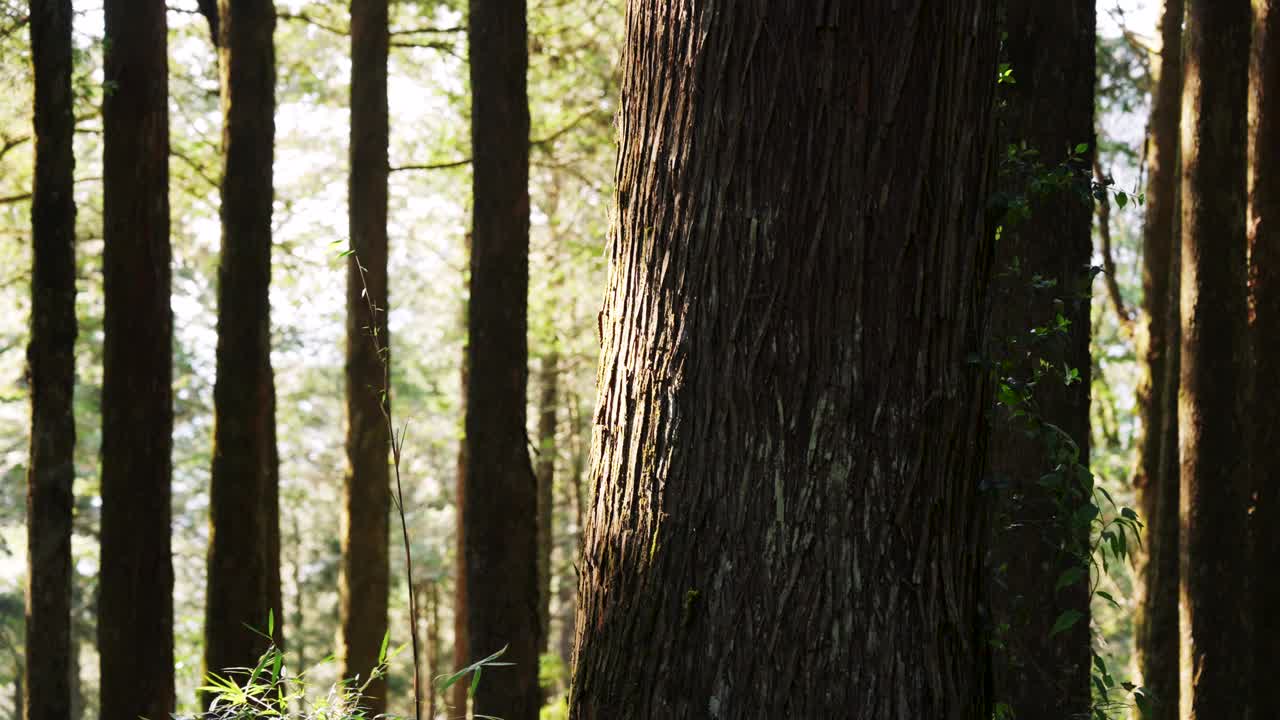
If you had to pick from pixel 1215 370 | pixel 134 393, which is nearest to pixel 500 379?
pixel 134 393

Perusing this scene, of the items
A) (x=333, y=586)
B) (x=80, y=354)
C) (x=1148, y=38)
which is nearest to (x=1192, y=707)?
(x=1148, y=38)

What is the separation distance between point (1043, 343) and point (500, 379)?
15.5 ft

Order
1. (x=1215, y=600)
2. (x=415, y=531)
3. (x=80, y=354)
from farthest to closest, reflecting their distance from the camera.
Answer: (x=415, y=531)
(x=80, y=354)
(x=1215, y=600)

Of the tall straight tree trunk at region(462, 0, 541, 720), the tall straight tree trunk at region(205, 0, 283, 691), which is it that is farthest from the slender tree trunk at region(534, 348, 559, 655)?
the tall straight tree trunk at region(462, 0, 541, 720)

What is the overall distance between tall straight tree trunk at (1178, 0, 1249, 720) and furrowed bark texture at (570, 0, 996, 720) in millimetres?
6334

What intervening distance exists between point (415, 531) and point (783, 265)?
3059 cm

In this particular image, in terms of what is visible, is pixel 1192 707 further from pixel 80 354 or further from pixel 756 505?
pixel 80 354

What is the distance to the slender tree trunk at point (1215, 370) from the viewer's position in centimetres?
770

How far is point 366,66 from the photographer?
12203mm

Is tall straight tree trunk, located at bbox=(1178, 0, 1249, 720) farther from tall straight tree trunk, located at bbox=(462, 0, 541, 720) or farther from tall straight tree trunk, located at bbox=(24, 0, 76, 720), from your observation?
tall straight tree trunk, located at bbox=(24, 0, 76, 720)

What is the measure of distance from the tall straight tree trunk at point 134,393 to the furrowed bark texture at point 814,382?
267 inches

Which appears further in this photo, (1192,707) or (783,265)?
(1192,707)

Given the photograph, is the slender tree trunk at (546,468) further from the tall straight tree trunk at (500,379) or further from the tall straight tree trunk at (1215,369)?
the tall straight tree trunk at (1215,369)

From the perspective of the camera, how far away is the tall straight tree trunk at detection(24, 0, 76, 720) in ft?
26.4
